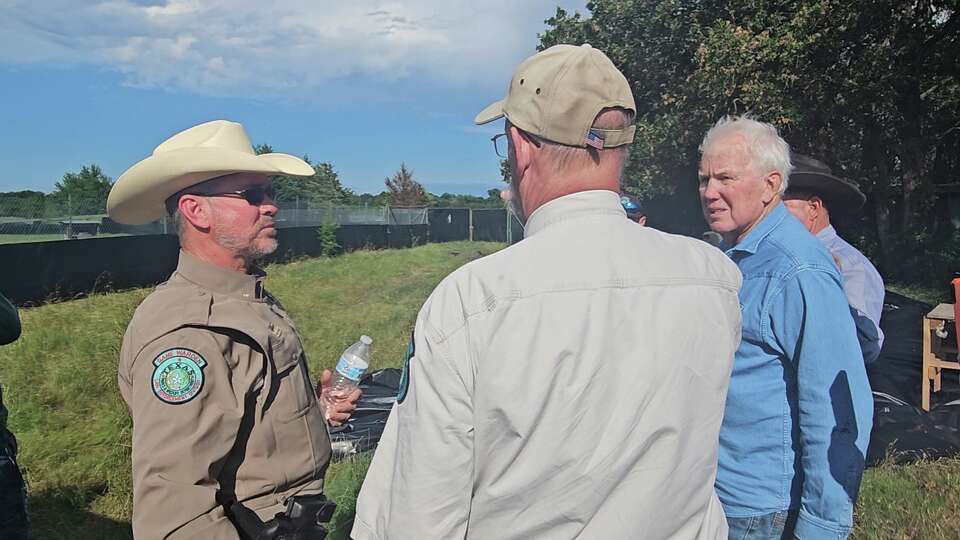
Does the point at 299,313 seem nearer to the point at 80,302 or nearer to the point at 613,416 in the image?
the point at 80,302

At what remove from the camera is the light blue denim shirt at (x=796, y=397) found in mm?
2082

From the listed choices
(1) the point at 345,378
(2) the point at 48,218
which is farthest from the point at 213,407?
(2) the point at 48,218

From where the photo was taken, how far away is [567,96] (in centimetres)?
145

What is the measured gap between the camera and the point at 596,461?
136cm

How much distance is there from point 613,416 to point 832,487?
1122mm

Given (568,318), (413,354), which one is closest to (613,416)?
(568,318)

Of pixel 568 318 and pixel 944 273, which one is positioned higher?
pixel 568 318

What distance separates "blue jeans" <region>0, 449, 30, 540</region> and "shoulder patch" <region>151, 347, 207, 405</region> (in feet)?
4.14

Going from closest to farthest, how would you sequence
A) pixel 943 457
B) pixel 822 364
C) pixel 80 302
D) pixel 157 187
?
Result: pixel 822 364, pixel 157 187, pixel 943 457, pixel 80 302

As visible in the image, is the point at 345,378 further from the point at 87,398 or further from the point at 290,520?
the point at 87,398

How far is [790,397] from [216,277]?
1898 mm

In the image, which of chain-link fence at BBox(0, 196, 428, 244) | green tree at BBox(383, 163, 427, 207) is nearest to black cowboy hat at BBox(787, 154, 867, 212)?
chain-link fence at BBox(0, 196, 428, 244)

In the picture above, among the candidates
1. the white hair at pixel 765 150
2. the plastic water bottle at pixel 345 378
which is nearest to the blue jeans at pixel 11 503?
the plastic water bottle at pixel 345 378

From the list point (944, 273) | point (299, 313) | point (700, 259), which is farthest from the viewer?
point (944, 273)
